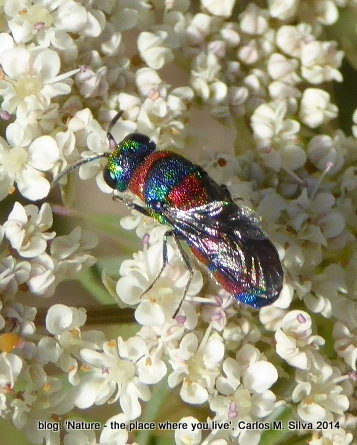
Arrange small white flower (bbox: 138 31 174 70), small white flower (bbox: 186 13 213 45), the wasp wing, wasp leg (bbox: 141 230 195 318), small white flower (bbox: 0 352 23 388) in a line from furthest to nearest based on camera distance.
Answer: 1. small white flower (bbox: 186 13 213 45)
2. small white flower (bbox: 138 31 174 70)
3. wasp leg (bbox: 141 230 195 318)
4. small white flower (bbox: 0 352 23 388)
5. the wasp wing

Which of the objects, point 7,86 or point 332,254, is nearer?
point 7,86

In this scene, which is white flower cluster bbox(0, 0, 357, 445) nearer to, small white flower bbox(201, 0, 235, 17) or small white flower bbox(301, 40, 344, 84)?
small white flower bbox(201, 0, 235, 17)

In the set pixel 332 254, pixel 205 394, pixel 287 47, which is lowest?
pixel 205 394

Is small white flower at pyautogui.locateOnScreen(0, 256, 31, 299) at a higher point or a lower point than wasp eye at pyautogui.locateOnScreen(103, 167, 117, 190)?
lower

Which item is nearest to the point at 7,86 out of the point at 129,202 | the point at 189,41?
the point at 129,202

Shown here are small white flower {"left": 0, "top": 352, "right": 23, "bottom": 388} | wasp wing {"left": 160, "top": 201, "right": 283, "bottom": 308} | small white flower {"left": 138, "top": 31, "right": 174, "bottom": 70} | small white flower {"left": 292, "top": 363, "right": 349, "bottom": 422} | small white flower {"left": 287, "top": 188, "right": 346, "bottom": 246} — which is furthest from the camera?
small white flower {"left": 138, "top": 31, "right": 174, "bottom": 70}

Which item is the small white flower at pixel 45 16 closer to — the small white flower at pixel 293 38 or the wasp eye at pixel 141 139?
the wasp eye at pixel 141 139

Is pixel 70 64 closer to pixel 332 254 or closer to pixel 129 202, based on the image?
pixel 129 202

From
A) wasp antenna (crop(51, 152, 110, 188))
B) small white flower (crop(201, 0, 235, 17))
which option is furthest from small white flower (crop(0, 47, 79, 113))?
small white flower (crop(201, 0, 235, 17))
